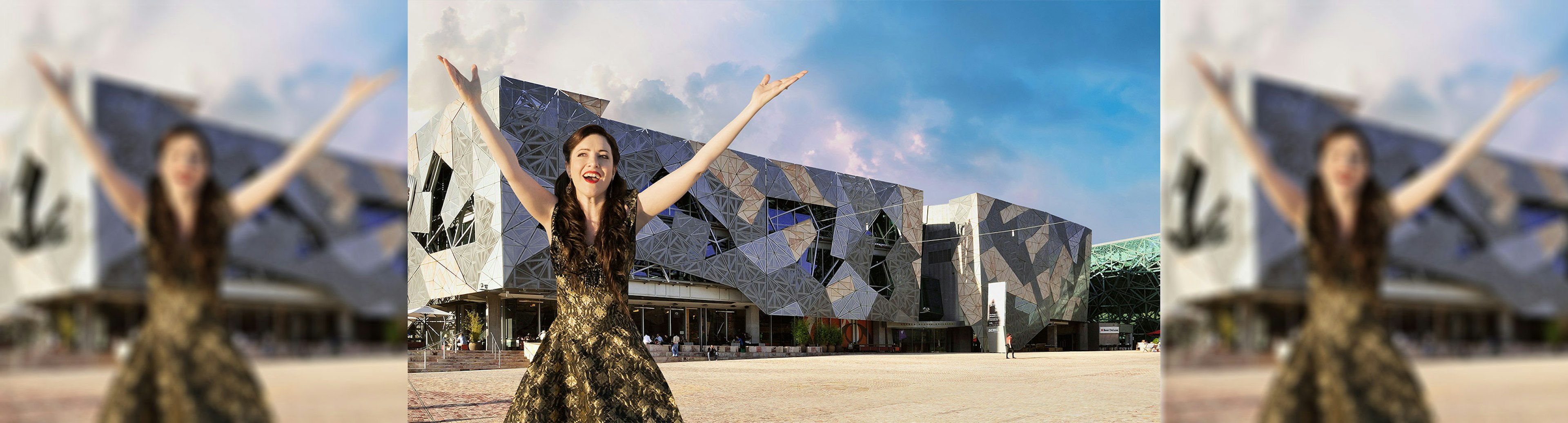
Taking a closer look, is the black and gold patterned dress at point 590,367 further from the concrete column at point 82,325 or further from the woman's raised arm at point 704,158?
the concrete column at point 82,325

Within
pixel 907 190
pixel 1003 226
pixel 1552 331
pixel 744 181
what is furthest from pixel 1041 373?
pixel 1003 226

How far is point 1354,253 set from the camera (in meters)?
1.38

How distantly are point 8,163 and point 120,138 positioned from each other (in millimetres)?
182

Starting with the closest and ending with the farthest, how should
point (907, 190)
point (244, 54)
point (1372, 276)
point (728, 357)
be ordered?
1. point (1372, 276)
2. point (244, 54)
3. point (728, 357)
4. point (907, 190)

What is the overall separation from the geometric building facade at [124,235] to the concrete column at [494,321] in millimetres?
36216

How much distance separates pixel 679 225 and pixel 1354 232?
36.3m

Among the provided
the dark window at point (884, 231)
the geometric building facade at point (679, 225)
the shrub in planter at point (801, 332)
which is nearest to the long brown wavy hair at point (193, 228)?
the geometric building facade at point (679, 225)

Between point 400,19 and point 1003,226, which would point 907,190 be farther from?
point 400,19

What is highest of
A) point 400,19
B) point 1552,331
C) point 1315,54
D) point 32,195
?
point 400,19

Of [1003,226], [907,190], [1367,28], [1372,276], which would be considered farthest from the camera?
[1003,226]

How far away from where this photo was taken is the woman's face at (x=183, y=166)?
4.74 ft

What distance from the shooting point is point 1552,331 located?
54.1 inches

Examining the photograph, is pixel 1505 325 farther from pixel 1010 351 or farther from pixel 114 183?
pixel 1010 351

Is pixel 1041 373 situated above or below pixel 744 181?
below
